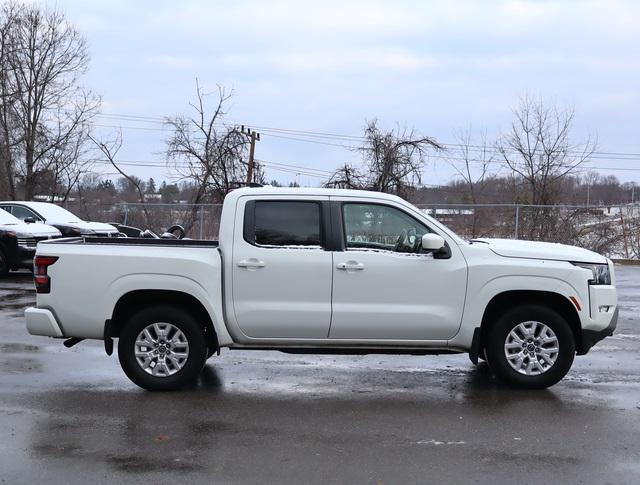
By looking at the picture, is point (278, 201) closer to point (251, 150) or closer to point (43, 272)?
point (43, 272)

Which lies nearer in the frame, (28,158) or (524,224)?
(524,224)

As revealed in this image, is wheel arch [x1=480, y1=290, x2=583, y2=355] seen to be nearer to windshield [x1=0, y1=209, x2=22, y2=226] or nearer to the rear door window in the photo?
the rear door window

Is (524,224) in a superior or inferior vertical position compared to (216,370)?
superior

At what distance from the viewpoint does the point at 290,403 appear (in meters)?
6.75

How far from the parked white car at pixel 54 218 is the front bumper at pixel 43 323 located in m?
12.2

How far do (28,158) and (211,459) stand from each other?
111 ft

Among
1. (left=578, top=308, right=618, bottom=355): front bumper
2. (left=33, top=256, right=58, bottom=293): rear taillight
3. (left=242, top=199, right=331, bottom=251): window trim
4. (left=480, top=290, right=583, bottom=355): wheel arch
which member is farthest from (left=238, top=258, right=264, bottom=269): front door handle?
(left=578, top=308, right=618, bottom=355): front bumper

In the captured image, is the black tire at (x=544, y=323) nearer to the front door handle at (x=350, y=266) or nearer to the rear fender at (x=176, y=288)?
the front door handle at (x=350, y=266)

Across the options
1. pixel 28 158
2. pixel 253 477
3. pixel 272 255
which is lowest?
pixel 253 477

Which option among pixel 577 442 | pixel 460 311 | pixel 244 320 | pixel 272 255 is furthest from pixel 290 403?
pixel 577 442

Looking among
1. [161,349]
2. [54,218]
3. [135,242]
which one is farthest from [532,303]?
[54,218]

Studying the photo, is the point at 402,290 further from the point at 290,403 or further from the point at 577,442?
the point at 577,442

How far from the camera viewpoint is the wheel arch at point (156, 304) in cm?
708

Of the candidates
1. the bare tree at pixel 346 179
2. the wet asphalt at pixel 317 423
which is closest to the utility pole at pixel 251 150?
the bare tree at pixel 346 179
